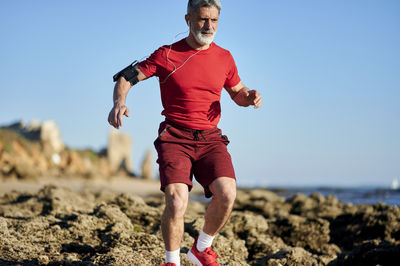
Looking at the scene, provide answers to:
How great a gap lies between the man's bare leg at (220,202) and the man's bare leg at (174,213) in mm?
255

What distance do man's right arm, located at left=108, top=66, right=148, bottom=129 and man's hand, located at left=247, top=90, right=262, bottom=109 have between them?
0.86m

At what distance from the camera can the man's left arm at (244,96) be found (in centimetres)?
363

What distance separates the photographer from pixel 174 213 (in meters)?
3.14

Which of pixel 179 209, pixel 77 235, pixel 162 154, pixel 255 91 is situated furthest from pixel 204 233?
pixel 77 235

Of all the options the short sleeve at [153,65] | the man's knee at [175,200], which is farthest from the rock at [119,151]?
the man's knee at [175,200]

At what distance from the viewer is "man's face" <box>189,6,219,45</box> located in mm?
3432

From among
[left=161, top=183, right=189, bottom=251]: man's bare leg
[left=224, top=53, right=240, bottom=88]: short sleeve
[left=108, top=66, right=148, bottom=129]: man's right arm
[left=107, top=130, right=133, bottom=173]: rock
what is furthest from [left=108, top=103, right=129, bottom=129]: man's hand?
[left=107, top=130, right=133, bottom=173]: rock

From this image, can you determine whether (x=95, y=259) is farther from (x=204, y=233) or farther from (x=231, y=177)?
(x=231, y=177)

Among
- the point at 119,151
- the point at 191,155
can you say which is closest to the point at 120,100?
the point at 191,155

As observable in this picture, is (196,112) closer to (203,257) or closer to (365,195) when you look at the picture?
(203,257)

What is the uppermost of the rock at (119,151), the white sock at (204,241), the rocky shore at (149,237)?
the white sock at (204,241)

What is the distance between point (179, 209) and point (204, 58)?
1170 mm

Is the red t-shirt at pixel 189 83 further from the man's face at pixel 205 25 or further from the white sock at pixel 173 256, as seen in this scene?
the white sock at pixel 173 256

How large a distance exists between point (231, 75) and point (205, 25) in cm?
50
